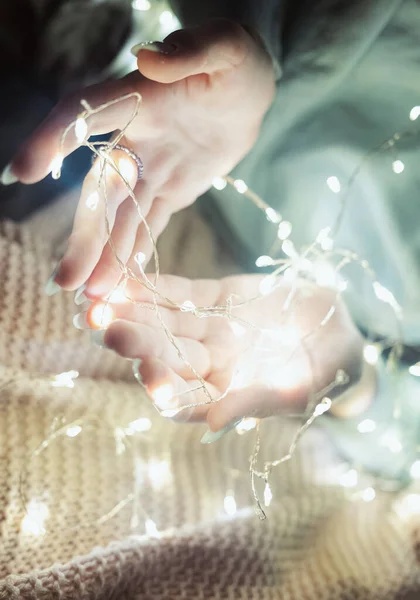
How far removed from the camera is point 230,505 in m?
0.77

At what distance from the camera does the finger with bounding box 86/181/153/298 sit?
55 centimetres

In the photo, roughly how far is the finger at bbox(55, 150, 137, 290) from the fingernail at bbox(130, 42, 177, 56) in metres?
0.10

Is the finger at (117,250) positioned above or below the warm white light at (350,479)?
above

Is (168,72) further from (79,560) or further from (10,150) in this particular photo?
(79,560)

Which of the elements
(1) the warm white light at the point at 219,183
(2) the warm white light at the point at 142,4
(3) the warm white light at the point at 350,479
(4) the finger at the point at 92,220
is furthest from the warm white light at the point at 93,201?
(3) the warm white light at the point at 350,479

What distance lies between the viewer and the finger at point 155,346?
0.56m

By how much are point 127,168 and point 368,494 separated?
58cm

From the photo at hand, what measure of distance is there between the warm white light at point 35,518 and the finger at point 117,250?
28 cm

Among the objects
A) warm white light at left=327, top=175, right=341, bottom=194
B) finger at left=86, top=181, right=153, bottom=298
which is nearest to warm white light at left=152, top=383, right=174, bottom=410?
finger at left=86, top=181, right=153, bottom=298

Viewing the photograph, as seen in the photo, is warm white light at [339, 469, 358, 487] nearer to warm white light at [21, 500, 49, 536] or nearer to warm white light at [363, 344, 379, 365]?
warm white light at [363, 344, 379, 365]

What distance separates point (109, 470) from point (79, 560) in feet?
0.46

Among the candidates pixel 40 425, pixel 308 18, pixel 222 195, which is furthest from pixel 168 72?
pixel 40 425

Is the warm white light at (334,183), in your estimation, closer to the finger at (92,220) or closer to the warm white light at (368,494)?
the finger at (92,220)

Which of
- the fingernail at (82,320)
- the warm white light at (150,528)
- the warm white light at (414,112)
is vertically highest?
the fingernail at (82,320)
